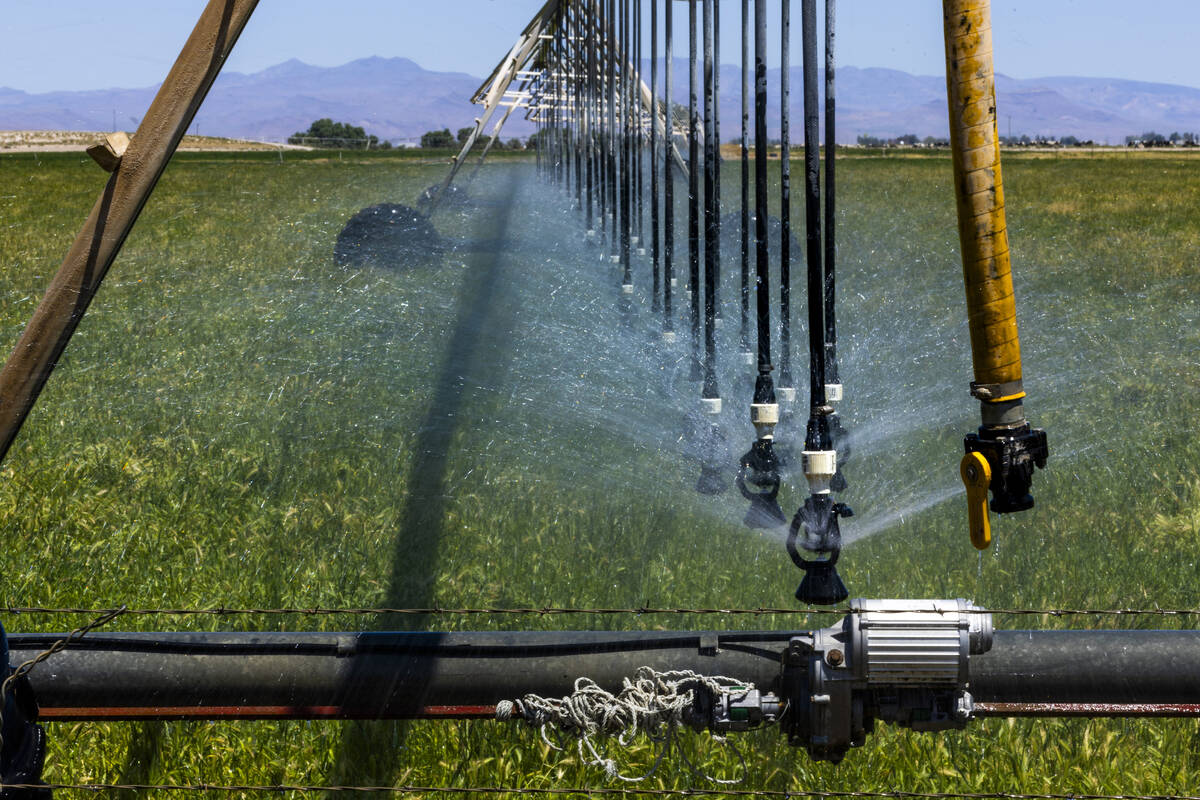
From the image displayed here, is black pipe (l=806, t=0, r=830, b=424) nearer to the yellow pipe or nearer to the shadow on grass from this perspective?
the yellow pipe

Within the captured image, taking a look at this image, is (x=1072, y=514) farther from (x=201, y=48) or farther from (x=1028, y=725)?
(x=201, y=48)

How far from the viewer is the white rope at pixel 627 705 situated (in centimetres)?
318

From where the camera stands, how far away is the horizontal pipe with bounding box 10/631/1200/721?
323 centimetres

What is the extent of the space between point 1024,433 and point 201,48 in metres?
2.52

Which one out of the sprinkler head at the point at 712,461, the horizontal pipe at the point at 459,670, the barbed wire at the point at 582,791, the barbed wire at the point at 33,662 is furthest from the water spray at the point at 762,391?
the barbed wire at the point at 33,662

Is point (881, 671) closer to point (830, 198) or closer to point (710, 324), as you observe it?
point (830, 198)

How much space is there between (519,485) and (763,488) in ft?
5.91

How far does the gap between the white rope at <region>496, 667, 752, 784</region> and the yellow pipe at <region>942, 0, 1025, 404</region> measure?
3.67ft

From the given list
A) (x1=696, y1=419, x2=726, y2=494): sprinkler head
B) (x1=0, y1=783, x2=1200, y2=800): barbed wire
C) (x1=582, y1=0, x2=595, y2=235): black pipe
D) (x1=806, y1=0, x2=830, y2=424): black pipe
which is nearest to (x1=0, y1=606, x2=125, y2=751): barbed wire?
(x1=0, y1=783, x2=1200, y2=800): barbed wire

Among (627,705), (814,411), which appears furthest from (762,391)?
(627,705)

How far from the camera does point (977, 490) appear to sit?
342 centimetres

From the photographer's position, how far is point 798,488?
23.6ft

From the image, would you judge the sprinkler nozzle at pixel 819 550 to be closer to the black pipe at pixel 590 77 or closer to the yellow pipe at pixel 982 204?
the yellow pipe at pixel 982 204

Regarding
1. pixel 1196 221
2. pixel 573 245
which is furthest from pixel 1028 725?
pixel 1196 221
